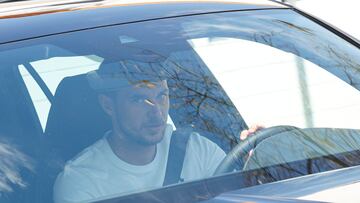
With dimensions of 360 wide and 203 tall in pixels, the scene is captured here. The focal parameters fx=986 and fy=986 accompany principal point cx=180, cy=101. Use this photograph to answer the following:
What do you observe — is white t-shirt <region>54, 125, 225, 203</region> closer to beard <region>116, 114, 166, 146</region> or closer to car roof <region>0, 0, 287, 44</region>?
beard <region>116, 114, 166, 146</region>

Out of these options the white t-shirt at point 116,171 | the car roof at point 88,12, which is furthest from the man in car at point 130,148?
the car roof at point 88,12

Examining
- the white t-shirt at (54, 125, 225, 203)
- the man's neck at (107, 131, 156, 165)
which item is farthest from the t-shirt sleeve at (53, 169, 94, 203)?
the man's neck at (107, 131, 156, 165)

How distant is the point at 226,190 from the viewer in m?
2.73

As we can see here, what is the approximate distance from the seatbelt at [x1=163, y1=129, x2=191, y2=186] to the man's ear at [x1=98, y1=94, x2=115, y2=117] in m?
0.21

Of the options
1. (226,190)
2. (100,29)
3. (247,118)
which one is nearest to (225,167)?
(226,190)

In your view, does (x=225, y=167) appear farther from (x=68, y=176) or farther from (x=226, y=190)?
(x=68, y=176)

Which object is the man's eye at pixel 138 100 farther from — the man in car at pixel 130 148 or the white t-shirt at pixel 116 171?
the white t-shirt at pixel 116 171

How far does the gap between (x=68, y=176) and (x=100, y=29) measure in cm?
61

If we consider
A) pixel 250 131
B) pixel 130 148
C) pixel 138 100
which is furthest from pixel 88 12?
pixel 250 131

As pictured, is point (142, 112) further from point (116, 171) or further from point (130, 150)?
point (116, 171)

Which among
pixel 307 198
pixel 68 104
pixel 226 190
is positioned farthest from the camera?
pixel 68 104

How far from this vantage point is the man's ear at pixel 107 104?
303cm

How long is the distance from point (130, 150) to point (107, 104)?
0.16m

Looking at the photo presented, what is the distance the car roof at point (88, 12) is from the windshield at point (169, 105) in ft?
0.16
